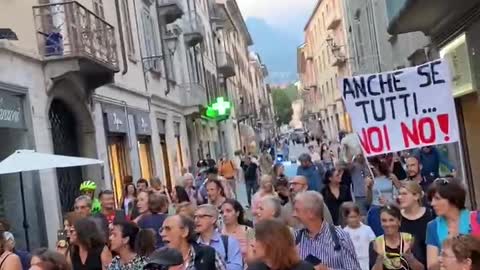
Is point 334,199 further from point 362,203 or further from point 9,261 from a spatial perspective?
point 9,261

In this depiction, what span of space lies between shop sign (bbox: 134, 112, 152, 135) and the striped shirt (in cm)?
1717

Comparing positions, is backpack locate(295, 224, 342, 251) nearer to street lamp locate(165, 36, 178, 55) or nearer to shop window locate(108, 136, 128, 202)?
shop window locate(108, 136, 128, 202)

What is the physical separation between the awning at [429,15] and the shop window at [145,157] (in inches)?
381

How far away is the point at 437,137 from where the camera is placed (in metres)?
8.60

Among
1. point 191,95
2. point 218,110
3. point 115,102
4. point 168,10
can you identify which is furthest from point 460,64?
point 218,110

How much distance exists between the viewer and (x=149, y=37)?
1059 inches

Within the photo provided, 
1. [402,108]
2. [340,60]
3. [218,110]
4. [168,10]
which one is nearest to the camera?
[402,108]

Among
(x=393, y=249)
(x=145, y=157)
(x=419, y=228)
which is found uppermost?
(x=145, y=157)

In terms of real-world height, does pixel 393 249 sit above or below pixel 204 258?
below

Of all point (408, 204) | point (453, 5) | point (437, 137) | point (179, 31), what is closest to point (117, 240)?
point (408, 204)

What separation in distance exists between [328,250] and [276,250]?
1.24 meters

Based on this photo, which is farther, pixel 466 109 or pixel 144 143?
pixel 144 143

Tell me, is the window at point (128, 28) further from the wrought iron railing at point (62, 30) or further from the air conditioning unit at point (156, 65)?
the wrought iron railing at point (62, 30)

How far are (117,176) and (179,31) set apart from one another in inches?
564
